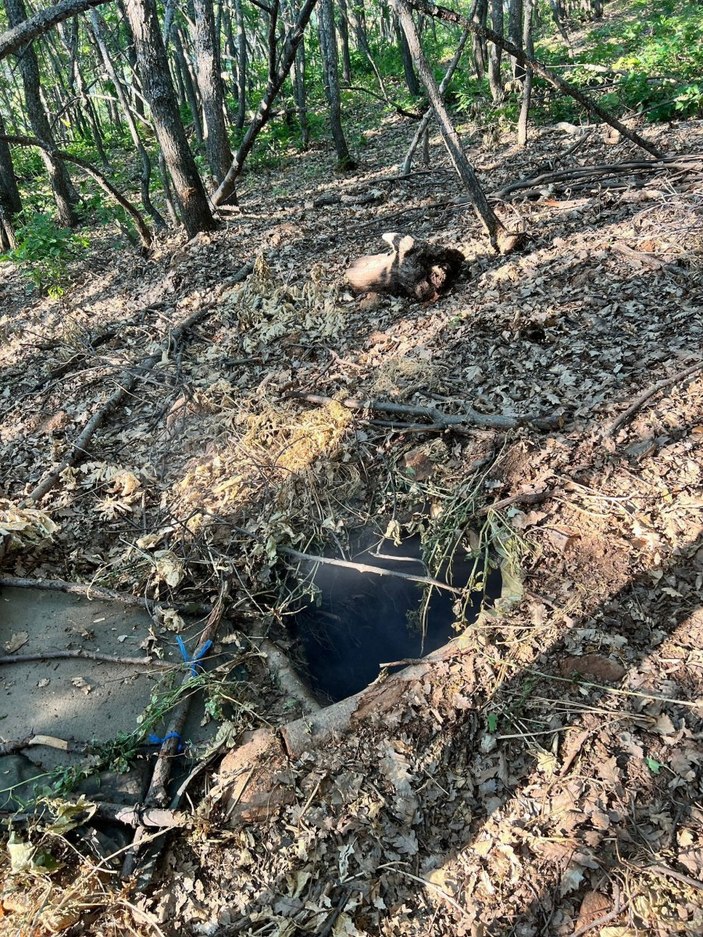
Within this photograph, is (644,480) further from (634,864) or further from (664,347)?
(634,864)

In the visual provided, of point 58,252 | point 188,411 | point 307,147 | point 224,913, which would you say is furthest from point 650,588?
point 307,147

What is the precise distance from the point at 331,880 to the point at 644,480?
10.1 feet

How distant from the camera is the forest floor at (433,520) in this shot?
2793 mm

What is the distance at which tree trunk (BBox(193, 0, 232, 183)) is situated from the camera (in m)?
8.34

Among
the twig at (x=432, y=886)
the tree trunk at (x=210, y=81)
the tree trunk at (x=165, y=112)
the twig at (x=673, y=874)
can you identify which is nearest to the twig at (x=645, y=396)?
the twig at (x=673, y=874)

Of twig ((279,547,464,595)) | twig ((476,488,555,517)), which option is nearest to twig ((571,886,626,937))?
twig ((279,547,464,595))

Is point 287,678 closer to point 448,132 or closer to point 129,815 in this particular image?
point 129,815

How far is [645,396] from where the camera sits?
439cm

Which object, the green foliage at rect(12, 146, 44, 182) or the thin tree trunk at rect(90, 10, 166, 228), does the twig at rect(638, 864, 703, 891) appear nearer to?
the thin tree trunk at rect(90, 10, 166, 228)

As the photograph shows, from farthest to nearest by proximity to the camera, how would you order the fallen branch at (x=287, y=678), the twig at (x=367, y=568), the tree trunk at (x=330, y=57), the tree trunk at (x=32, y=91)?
the tree trunk at (x=330, y=57) < the tree trunk at (x=32, y=91) < the twig at (x=367, y=568) < the fallen branch at (x=287, y=678)

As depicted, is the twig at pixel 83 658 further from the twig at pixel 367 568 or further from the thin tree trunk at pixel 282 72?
the thin tree trunk at pixel 282 72

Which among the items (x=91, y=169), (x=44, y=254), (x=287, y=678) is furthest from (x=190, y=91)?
(x=287, y=678)

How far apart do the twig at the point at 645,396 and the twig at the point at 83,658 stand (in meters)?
3.53

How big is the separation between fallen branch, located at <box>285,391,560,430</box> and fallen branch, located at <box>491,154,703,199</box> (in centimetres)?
405
